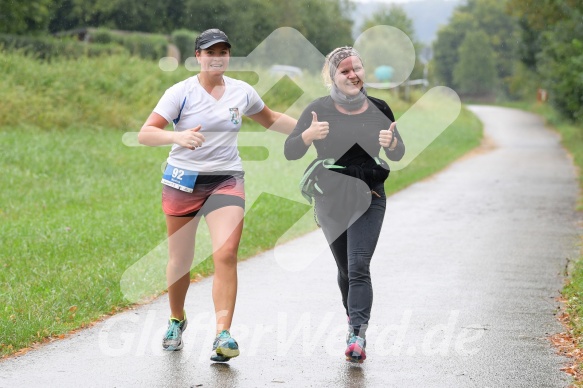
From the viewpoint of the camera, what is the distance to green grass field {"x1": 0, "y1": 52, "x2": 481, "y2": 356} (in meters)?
8.27

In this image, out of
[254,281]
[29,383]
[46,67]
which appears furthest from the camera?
[46,67]

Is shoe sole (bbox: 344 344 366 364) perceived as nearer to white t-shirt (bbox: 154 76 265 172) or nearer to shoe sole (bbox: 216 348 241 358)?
shoe sole (bbox: 216 348 241 358)

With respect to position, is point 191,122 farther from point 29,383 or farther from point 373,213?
point 29,383

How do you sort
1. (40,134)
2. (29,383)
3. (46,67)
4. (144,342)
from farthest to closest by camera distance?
(46,67)
(40,134)
(144,342)
(29,383)

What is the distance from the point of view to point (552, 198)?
18.3 m

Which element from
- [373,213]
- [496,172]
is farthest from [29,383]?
[496,172]

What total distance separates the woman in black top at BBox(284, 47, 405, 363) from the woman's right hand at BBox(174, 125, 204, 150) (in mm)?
710

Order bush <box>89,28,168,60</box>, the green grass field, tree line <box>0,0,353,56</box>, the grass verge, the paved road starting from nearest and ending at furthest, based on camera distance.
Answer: the paved road
the grass verge
the green grass field
tree line <box>0,0,353,56</box>
bush <box>89,28,168,60</box>

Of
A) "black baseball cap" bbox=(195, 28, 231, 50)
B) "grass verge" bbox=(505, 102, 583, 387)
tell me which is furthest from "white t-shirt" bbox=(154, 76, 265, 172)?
"grass verge" bbox=(505, 102, 583, 387)

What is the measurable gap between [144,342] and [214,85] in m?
1.81

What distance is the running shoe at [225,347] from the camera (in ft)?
19.8

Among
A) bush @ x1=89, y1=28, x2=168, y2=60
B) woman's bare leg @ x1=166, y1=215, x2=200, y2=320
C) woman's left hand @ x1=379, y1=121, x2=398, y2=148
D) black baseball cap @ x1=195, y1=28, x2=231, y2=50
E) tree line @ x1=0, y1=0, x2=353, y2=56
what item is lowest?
woman's bare leg @ x1=166, y1=215, x2=200, y2=320

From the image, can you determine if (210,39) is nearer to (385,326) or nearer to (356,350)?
(356,350)

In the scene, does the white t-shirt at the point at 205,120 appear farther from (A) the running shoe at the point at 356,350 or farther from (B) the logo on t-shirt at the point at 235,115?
(A) the running shoe at the point at 356,350
